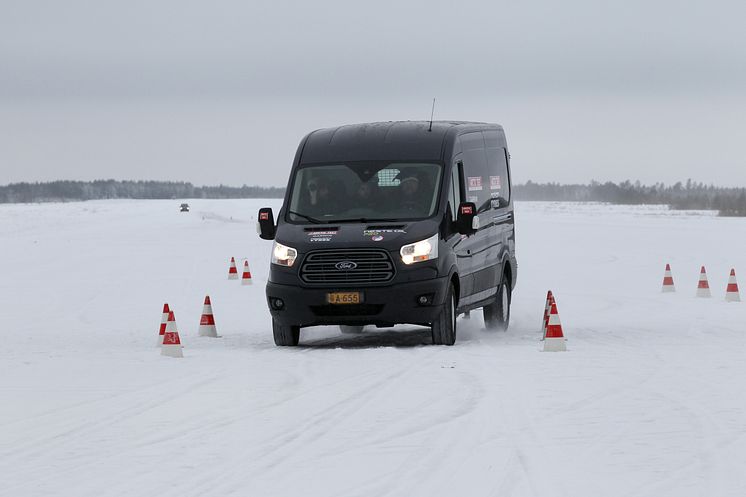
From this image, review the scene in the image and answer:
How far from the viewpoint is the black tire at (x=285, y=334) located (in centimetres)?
1504

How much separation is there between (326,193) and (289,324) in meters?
1.62

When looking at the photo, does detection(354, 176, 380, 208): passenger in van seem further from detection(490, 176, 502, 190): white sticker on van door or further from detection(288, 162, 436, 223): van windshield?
detection(490, 176, 502, 190): white sticker on van door

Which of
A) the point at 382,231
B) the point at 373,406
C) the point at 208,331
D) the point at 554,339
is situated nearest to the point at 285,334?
the point at 382,231

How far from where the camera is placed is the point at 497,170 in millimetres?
18219

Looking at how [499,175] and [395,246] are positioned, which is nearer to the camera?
[395,246]

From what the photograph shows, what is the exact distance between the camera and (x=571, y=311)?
19.8m

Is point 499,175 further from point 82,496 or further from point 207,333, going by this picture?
point 82,496

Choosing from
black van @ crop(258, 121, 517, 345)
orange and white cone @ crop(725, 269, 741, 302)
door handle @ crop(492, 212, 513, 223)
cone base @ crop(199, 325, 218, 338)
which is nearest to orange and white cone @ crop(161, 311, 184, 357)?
black van @ crop(258, 121, 517, 345)

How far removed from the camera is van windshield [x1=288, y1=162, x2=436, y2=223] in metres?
15.3

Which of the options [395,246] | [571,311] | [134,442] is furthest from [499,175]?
[134,442]

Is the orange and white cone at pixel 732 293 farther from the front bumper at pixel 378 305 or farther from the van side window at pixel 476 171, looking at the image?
the front bumper at pixel 378 305

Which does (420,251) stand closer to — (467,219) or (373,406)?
(467,219)

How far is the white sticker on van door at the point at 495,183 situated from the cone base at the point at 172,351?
5.41 metres

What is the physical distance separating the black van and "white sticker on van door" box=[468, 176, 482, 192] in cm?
2
